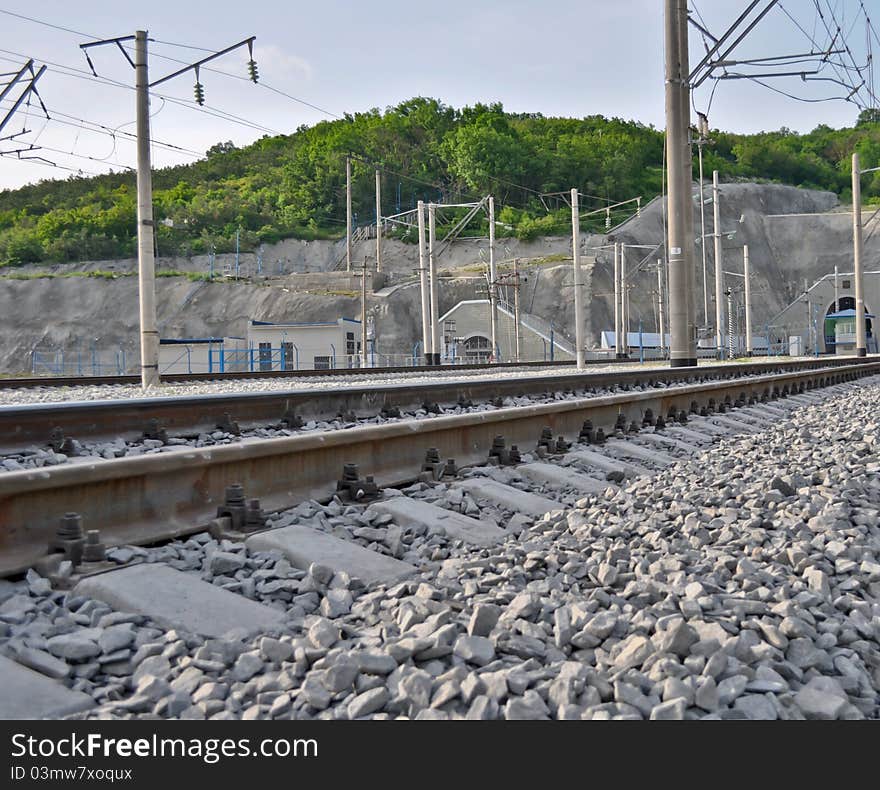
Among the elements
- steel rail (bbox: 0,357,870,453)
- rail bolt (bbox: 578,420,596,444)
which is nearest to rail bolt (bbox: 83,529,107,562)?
steel rail (bbox: 0,357,870,453)

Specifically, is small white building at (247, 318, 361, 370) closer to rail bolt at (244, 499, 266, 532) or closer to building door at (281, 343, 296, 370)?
building door at (281, 343, 296, 370)

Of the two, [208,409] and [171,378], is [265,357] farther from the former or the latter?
[208,409]

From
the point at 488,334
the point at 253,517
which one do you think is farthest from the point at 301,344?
the point at 253,517

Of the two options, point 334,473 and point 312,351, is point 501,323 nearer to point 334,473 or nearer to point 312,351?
point 312,351

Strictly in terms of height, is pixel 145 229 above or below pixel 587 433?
above

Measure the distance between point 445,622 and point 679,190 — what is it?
19.8 metres

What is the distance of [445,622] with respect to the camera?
10.6ft

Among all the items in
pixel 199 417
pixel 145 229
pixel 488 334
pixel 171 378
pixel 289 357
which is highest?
pixel 488 334

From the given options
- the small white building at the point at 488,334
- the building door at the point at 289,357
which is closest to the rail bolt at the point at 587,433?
the building door at the point at 289,357

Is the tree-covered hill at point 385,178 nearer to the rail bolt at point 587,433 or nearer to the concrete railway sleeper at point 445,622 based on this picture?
the rail bolt at point 587,433

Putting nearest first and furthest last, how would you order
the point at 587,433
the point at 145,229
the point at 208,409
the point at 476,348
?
the point at 208,409
the point at 587,433
the point at 145,229
the point at 476,348

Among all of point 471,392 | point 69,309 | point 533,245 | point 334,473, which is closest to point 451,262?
point 533,245

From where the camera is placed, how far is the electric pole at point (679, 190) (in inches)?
815

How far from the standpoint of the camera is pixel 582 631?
3131 millimetres
